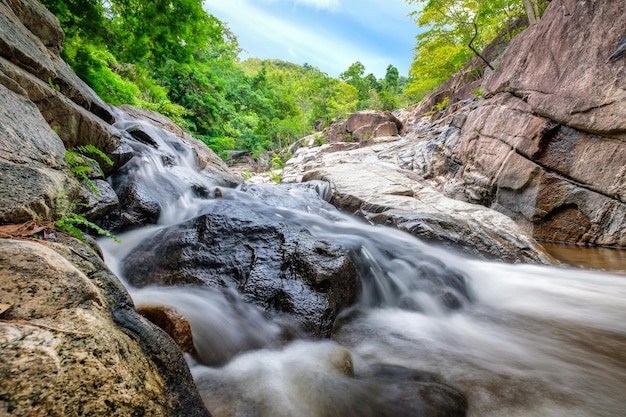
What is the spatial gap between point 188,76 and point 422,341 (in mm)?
16805

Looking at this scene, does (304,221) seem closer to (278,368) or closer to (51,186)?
(278,368)

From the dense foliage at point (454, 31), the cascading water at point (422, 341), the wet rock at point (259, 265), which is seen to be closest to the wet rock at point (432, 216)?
the cascading water at point (422, 341)

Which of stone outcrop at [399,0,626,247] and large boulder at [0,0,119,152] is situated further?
stone outcrop at [399,0,626,247]

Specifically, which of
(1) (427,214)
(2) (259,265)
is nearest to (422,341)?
(2) (259,265)

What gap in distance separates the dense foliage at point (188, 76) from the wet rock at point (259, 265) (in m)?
4.11

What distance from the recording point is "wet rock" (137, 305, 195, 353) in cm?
214

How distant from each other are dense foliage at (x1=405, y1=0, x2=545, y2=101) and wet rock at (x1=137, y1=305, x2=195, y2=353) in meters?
16.7

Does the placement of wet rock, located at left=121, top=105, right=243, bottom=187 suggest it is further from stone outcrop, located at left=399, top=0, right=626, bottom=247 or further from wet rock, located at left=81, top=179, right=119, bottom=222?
stone outcrop, located at left=399, top=0, right=626, bottom=247

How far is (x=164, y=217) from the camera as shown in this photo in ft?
16.7

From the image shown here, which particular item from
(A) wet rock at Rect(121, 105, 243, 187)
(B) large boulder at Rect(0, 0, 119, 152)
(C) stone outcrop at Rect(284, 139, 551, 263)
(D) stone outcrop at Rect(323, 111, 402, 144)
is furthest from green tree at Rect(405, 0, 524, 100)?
(B) large boulder at Rect(0, 0, 119, 152)

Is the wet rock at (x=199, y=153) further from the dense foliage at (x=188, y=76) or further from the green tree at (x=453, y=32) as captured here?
the green tree at (x=453, y=32)

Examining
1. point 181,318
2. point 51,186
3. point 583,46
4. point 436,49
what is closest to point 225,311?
point 181,318

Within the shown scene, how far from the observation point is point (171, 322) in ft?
7.05

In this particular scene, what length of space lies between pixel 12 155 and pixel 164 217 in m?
3.15
